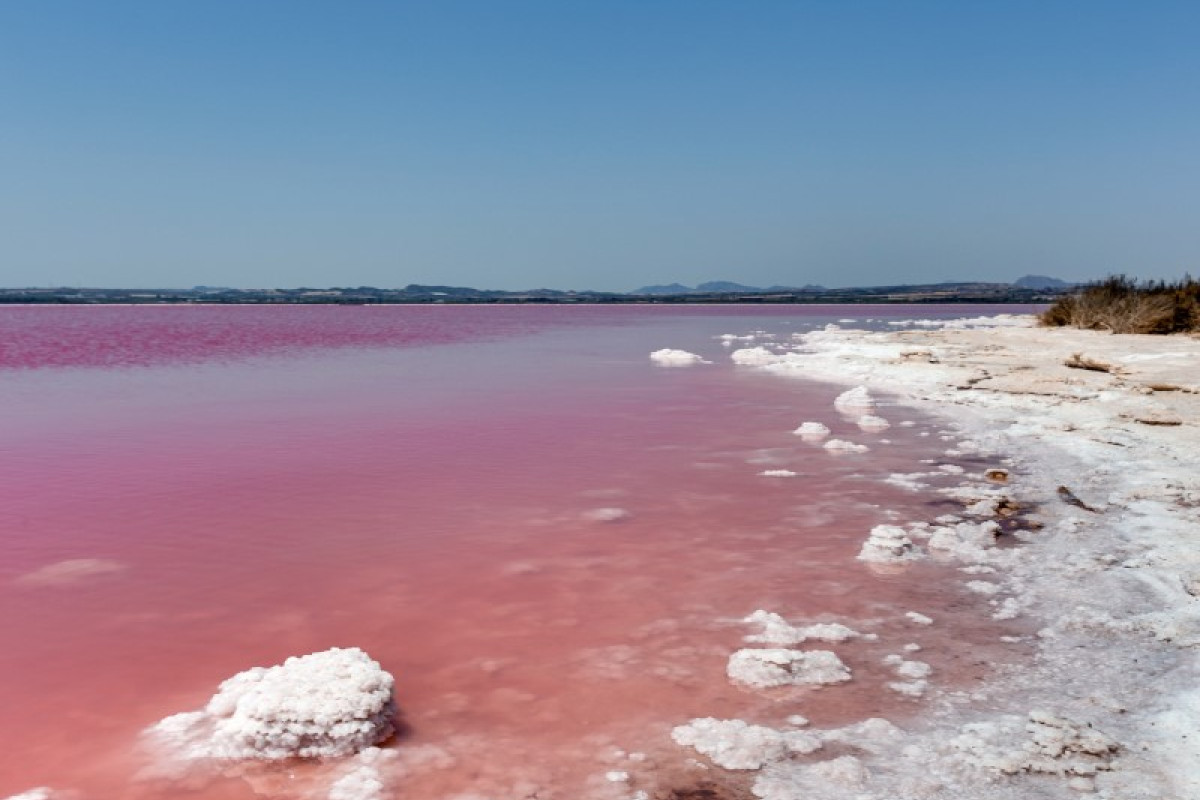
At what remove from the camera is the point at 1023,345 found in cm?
1922

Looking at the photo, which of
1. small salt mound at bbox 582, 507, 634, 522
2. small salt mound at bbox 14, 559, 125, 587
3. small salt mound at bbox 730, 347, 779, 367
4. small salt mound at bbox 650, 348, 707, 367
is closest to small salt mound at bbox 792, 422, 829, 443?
small salt mound at bbox 582, 507, 634, 522

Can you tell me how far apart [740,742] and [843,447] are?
5.90 metres

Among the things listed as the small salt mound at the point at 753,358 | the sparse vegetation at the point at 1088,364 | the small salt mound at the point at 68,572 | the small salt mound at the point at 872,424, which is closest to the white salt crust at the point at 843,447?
the small salt mound at the point at 872,424

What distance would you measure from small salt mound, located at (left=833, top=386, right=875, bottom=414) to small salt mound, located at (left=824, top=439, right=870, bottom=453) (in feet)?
9.01

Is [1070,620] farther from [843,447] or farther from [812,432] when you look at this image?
[812,432]

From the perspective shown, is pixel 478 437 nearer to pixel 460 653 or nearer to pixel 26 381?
pixel 460 653

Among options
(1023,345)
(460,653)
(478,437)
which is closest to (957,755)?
(460,653)

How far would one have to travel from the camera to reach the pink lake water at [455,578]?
10.3 ft

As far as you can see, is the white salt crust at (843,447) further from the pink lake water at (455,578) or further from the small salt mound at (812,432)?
the small salt mound at (812,432)

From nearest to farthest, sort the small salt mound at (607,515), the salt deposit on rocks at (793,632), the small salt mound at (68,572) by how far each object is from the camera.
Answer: the salt deposit on rocks at (793,632)
the small salt mound at (68,572)
the small salt mound at (607,515)

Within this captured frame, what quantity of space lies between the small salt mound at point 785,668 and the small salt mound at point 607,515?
2.43 meters

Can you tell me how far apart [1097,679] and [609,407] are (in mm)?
8765

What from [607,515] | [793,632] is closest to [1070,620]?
[793,632]

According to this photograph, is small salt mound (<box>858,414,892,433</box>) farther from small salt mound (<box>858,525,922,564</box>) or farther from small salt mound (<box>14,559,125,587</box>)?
small salt mound (<box>14,559,125,587</box>)
